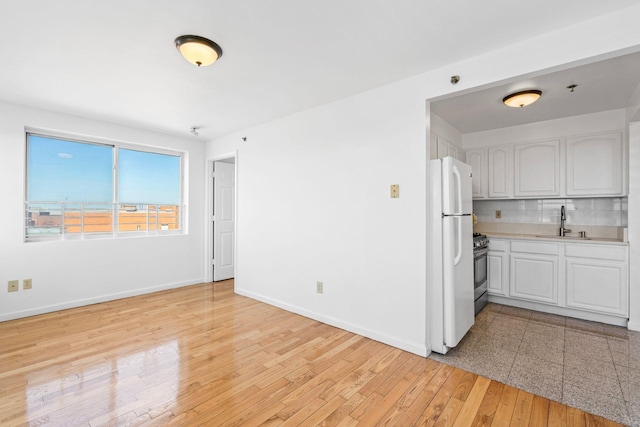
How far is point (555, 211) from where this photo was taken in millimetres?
4074

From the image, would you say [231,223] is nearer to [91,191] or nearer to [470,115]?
[91,191]

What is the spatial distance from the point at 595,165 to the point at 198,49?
14.7 ft

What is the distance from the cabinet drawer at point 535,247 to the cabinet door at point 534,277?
50 mm

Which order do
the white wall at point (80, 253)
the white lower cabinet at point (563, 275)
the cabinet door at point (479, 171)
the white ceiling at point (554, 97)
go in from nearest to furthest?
1. the white ceiling at point (554, 97)
2. the white lower cabinet at point (563, 275)
3. the white wall at point (80, 253)
4. the cabinet door at point (479, 171)

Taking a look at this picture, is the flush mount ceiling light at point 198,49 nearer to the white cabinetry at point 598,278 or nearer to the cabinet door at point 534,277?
the cabinet door at point 534,277

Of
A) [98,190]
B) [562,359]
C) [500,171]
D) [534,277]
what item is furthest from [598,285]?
[98,190]

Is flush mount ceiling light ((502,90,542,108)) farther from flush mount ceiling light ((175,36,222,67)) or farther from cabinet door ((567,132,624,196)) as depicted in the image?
flush mount ceiling light ((175,36,222,67))

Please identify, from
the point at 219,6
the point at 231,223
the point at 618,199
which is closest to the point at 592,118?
the point at 618,199

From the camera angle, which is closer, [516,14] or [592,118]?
[516,14]

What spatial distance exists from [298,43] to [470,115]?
2.50 meters

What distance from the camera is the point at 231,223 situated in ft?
17.8

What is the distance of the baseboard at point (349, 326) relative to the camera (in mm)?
2617

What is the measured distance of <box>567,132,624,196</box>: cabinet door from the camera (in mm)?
3479

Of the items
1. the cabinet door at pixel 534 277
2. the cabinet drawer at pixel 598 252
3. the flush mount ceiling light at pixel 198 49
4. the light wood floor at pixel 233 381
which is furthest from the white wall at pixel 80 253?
the cabinet drawer at pixel 598 252
